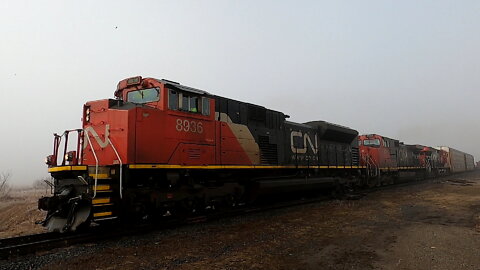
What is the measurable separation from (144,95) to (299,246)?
5247mm

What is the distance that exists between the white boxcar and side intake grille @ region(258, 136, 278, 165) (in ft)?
123

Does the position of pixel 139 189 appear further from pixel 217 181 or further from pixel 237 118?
pixel 237 118

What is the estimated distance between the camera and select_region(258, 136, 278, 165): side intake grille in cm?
1125

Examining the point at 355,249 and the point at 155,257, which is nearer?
the point at 155,257

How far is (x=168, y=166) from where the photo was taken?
25.4 feet

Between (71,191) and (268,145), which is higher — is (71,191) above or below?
below

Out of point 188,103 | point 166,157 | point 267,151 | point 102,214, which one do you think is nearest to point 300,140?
point 267,151

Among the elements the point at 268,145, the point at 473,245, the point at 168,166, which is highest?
the point at 268,145

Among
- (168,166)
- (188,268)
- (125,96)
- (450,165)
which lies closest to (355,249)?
(188,268)

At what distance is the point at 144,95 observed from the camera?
8359mm

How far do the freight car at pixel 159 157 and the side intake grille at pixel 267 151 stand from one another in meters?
0.04

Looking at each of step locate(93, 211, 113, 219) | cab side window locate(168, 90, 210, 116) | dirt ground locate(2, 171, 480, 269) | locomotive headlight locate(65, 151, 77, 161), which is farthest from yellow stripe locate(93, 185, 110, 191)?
cab side window locate(168, 90, 210, 116)

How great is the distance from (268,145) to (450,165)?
1555 inches

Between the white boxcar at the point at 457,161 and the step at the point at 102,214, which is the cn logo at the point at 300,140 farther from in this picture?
the white boxcar at the point at 457,161
